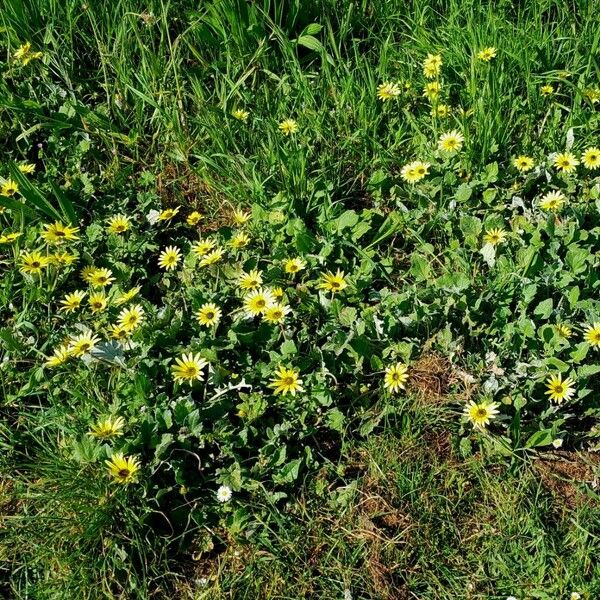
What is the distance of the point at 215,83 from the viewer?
11.5 ft

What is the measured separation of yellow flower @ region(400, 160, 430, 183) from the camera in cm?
307

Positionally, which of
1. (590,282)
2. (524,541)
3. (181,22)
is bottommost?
(524,541)

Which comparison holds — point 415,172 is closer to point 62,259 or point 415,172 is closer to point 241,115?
point 241,115

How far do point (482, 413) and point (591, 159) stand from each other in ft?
3.93

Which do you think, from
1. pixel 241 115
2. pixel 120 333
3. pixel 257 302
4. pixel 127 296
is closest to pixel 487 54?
pixel 241 115

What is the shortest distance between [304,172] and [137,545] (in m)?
1.46

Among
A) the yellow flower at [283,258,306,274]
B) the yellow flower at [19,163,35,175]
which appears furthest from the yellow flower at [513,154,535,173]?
the yellow flower at [19,163,35,175]

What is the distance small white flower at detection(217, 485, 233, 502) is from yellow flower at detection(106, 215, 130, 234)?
1.10 metres

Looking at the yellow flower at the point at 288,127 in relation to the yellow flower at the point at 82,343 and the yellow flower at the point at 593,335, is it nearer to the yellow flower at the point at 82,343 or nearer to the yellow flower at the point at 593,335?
the yellow flower at the point at 82,343

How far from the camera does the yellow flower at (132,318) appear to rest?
2.66 metres

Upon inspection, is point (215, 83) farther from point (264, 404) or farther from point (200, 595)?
point (200, 595)

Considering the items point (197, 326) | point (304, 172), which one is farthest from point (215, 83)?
point (197, 326)

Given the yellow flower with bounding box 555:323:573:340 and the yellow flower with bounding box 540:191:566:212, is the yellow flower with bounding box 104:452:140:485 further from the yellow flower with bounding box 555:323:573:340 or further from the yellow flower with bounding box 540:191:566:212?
the yellow flower with bounding box 540:191:566:212

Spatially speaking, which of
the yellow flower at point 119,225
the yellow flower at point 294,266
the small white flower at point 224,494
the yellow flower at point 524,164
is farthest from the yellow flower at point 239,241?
the yellow flower at point 524,164
